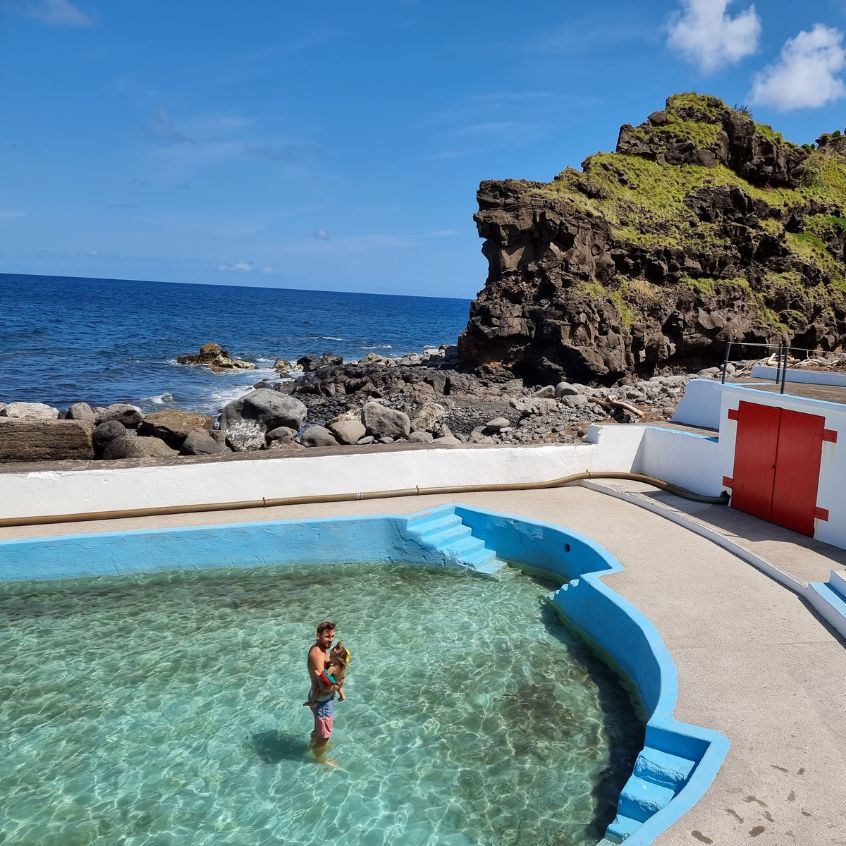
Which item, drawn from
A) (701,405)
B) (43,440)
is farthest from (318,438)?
(701,405)

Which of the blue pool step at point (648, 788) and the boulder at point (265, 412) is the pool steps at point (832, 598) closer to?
the blue pool step at point (648, 788)

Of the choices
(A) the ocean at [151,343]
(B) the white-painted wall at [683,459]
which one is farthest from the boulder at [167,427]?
(A) the ocean at [151,343]

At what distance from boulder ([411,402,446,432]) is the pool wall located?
14.1m

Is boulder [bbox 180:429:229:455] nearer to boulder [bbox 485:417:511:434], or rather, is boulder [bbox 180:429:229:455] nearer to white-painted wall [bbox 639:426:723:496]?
white-painted wall [bbox 639:426:723:496]

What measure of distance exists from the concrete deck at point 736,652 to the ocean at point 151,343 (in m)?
25.5

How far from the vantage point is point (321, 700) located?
23.8ft

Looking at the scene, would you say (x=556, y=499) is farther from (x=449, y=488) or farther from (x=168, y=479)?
(x=168, y=479)

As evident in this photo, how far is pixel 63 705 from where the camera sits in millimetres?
8242

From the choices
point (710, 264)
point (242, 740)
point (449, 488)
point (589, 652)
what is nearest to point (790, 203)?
point (710, 264)

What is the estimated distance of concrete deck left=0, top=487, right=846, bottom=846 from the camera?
5.58 metres

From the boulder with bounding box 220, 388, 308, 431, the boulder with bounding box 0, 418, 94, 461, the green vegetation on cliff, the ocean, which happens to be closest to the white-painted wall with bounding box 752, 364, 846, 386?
the boulder with bounding box 0, 418, 94, 461

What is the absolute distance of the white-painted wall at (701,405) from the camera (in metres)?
16.9

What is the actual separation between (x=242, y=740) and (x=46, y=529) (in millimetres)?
6471

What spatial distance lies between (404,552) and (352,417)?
1342 cm
